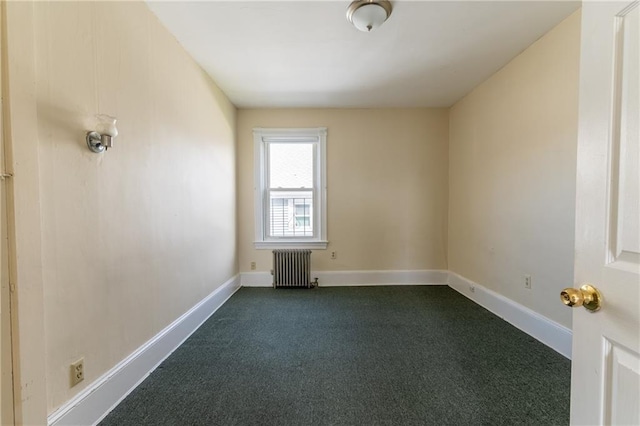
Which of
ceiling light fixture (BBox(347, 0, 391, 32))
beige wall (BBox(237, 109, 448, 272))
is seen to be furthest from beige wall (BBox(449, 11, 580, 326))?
A: ceiling light fixture (BBox(347, 0, 391, 32))

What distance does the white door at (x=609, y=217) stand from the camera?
591 mm

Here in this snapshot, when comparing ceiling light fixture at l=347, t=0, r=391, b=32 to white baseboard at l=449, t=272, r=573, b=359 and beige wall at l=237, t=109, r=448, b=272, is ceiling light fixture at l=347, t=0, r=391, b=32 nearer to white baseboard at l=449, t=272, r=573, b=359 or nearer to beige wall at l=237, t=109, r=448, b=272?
beige wall at l=237, t=109, r=448, b=272

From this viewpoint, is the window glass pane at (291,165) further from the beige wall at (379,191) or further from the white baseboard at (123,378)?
the white baseboard at (123,378)

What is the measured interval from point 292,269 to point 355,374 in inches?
79.9

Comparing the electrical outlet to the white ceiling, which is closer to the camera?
the electrical outlet

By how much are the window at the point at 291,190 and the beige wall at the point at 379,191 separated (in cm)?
12

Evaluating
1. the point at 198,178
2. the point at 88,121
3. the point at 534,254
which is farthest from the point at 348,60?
the point at 534,254

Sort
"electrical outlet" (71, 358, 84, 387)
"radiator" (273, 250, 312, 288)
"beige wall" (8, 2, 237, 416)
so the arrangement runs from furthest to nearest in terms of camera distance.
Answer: "radiator" (273, 250, 312, 288)
"electrical outlet" (71, 358, 84, 387)
"beige wall" (8, 2, 237, 416)

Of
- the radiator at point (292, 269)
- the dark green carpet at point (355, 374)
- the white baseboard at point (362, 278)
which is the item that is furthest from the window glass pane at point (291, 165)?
the dark green carpet at point (355, 374)

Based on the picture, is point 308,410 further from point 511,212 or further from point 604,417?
point 511,212

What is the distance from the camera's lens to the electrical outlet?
1248 millimetres

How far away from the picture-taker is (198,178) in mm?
2572

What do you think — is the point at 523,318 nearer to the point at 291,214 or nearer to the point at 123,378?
the point at 291,214

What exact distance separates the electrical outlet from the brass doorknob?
1926 millimetres
